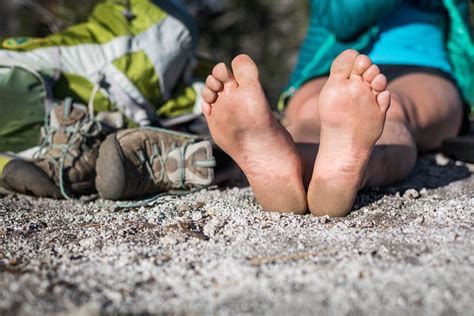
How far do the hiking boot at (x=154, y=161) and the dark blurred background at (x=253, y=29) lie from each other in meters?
1.46

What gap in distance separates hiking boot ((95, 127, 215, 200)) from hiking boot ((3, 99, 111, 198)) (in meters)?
0.10

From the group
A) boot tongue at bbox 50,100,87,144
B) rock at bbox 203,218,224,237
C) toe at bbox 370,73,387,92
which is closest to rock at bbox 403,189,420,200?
toe at bbox 370,73,387,92

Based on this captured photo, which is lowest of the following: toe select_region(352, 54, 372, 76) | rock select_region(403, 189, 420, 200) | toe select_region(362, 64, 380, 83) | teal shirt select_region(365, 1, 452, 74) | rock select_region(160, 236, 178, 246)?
rock select_region(403, 189, 420, 200)

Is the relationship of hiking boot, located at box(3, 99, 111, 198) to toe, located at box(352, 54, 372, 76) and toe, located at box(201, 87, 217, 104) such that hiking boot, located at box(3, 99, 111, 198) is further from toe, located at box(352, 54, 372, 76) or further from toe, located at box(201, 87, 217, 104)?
toe, located at box(352, 54, 372, 76)

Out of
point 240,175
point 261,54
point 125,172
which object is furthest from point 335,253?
point 261,54

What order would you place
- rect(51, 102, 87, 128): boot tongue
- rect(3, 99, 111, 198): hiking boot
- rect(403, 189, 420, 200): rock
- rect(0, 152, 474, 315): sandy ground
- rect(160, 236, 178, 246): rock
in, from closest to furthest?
rect(0, 152, 474, 315): sandy ground, rect(160, 236, 178, 246): rock, rect(403, 189, 420, 200): rock, rect(3, 99, 111, 198): hiking boot, rect(51, 102, 87, 128): boot tongue

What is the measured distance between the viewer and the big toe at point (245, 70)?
1043 millimetres

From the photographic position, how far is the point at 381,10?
1653 millimetres

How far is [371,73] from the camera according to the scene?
987 mm

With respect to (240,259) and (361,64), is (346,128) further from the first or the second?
(240,259)

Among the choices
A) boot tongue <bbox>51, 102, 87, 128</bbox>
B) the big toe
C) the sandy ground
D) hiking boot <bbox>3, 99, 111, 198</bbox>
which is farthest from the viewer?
boot tongue <bbox>51, 102, 87, 128</bbox>

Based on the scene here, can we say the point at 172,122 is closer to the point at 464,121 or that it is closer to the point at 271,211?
the point at 271,211

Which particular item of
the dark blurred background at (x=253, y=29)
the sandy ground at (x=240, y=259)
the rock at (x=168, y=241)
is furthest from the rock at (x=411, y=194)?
the dark blurred background at (x=253, y=29)

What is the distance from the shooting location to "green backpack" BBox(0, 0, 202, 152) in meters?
1.48
